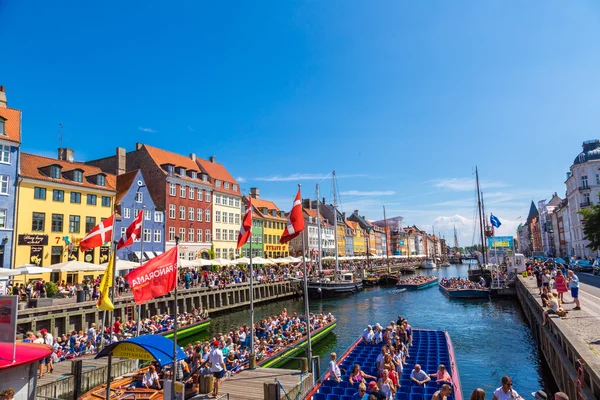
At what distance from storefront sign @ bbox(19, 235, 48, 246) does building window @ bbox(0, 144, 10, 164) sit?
6508 millimetres

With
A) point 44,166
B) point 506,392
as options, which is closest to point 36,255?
point 44,166

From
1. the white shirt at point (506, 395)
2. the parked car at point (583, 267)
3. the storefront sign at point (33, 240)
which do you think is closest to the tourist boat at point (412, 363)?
the white shirt at point (506, 395)

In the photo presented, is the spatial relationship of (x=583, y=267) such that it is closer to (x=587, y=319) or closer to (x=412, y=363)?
(x=587, y=319)

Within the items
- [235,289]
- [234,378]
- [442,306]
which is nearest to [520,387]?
[234,378]

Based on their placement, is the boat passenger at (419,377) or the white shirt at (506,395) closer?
the white shirt at (506,395)

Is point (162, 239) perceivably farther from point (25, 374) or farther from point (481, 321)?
point (25, 374)

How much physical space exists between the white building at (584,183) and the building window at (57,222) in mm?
77549

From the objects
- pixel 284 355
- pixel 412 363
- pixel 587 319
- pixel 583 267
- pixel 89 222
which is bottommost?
pixel 284 355

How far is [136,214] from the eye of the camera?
47.2m

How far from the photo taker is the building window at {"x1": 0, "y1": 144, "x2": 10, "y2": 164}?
3378cm

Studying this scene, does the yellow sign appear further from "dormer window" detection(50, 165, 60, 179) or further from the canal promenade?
"dormer window" detection(50, 165, 60, 179)

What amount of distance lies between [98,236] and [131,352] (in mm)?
8520

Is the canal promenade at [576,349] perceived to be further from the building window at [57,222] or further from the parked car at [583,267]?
the building window at [57,222]

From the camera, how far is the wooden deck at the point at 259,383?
1323cm
